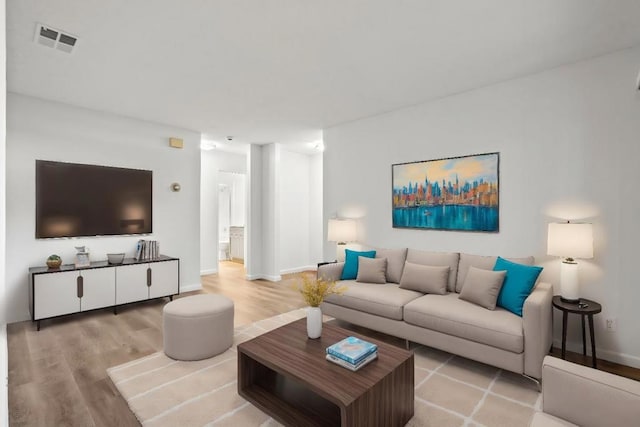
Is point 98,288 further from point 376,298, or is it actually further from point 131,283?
point 376,298

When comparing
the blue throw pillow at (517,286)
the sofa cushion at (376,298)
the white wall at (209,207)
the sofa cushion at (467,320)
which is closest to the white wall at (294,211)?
the white wall at (209,207)

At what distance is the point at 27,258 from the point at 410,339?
4376 millimetres

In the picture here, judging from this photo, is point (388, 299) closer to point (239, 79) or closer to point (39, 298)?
point (239, 79)

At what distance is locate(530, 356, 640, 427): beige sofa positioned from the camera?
1279 mm

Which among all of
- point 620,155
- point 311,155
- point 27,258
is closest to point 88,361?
point 27,258

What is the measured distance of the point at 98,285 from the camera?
384cm

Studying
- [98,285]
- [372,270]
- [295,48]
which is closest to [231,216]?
[98,285]

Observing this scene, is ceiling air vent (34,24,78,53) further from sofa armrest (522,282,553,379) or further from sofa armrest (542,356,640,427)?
sofa armrest (522,282,553,379)

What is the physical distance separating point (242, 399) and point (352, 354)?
893 mm

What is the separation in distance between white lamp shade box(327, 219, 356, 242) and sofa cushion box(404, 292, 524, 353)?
163 centimetres

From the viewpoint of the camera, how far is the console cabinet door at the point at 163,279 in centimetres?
431

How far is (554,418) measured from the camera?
1.41m

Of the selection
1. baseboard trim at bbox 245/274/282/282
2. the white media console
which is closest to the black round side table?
baseboard trim at bbox 245/274/282/282

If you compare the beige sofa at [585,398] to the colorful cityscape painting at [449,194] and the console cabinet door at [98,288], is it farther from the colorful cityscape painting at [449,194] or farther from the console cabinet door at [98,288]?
the console cabinet door at [98,288]
